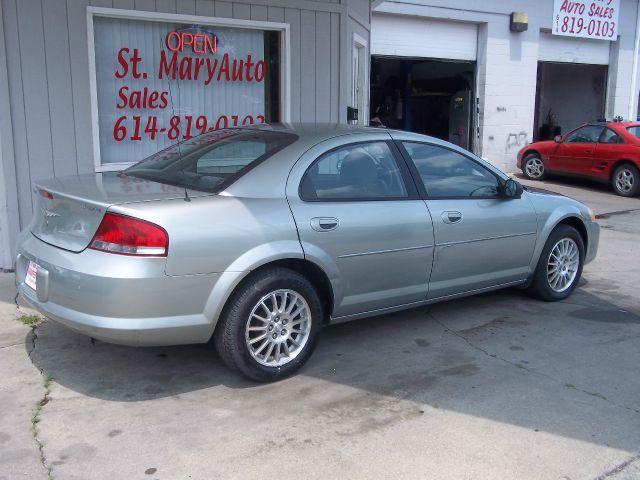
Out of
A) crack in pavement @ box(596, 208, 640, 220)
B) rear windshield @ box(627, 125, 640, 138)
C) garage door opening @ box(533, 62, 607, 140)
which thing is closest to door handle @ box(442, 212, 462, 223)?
crack in pavement @ box(596, 208, 640, 220)

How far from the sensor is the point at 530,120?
16359mm

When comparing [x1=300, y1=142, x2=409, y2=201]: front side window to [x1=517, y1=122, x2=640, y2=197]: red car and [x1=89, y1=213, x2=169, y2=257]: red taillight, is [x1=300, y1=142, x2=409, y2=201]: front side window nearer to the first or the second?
[x1=89, y1=213, x2=169, y2=257]: red taillight

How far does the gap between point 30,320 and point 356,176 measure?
2.76 m

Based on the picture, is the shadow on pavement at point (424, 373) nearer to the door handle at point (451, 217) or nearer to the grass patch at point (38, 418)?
the grass patch at point (38, 418)

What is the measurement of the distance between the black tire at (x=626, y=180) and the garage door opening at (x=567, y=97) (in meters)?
5.57

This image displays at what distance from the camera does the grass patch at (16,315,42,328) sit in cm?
511

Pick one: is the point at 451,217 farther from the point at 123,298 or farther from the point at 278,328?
the point at 123,298

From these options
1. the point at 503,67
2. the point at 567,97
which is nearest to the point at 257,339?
the point at 503,67

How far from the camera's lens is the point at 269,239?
4.02 m

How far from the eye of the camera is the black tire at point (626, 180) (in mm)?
13132

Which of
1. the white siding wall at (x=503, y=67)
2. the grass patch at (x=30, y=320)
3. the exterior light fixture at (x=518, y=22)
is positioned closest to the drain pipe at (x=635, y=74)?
the white siding wall at (x=503, y=67)

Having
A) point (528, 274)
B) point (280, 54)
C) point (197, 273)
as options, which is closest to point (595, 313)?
point (528, 274)

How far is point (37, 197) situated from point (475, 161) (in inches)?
129

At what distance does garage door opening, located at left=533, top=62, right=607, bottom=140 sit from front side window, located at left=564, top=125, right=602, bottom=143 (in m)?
4.73
